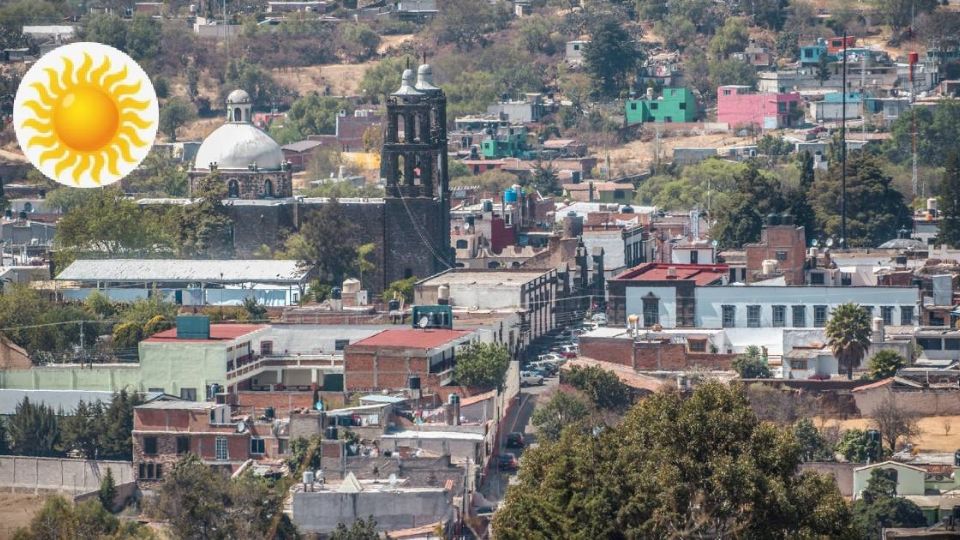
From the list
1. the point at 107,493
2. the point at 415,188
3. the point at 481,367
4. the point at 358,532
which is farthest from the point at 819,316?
the point at 358,532

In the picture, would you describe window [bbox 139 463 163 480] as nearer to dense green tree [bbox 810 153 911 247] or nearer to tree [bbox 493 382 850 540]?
tree [bbox 493 382 850 540]

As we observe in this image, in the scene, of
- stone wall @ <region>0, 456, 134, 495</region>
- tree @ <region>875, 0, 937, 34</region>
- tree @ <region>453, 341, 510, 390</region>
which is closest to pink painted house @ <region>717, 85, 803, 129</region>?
tree @ <region>875, 0, 937, 34</region>

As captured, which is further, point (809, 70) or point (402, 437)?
point (809, 70)

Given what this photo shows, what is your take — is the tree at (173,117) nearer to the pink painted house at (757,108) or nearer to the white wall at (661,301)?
the pink painted house at (757,108)

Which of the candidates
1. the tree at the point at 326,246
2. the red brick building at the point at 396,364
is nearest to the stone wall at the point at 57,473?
the red brick building at the point at 396,364

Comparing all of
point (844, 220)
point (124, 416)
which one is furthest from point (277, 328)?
point (844, 220)

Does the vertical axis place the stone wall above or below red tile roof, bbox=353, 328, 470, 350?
below

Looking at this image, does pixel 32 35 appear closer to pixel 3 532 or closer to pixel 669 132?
pixel 669 132
